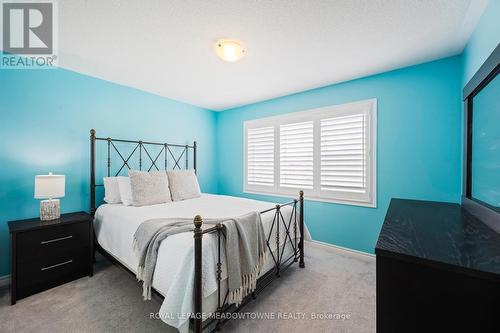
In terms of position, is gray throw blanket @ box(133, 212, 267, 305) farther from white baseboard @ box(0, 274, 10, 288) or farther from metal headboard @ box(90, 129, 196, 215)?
white baseboard @ box(0, 274, 10, 288)

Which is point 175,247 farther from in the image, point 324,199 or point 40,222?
point 324,199

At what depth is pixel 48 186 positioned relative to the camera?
2213 millimetres

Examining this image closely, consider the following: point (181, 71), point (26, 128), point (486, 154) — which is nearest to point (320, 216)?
point (486, 154)

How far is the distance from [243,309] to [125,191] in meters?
2.02

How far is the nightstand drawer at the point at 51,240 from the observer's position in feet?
6.62

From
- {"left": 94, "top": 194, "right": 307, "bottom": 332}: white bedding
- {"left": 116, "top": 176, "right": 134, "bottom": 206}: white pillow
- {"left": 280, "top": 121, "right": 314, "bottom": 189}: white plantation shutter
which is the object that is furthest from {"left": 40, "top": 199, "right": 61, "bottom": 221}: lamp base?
{"left": 280, "top": 121, "right": 314, "bottom": 189}: white plantation shutter

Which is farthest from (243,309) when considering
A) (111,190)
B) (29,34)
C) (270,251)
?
(29,34)

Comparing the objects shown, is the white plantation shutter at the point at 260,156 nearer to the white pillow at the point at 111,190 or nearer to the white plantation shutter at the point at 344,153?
the white plantation shutter at the point at 344,153

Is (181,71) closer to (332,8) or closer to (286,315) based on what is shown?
(332,8)

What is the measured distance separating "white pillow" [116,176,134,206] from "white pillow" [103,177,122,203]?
0.08m

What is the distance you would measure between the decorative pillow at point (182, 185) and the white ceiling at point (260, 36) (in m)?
1.40

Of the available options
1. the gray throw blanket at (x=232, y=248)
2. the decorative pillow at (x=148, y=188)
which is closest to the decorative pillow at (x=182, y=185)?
the decorative pillow at (x=148, y=188)

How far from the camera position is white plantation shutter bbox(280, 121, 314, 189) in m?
3.40

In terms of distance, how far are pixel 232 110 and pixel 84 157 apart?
8.80ft
